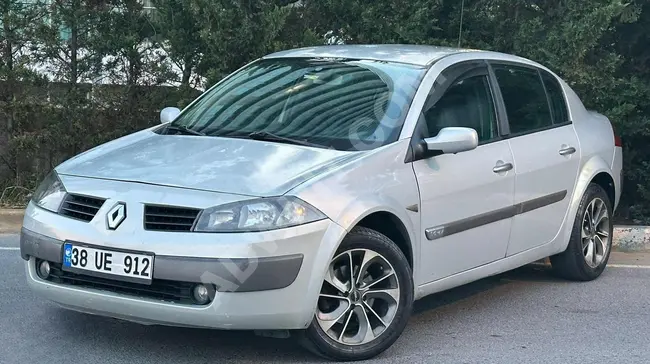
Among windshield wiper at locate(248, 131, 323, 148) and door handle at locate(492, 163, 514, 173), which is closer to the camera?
windshield wiper at locate(248, 131, 323, 148)

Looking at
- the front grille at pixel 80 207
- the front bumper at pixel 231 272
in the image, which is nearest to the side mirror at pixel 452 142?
the front bumper at pixel 231 272

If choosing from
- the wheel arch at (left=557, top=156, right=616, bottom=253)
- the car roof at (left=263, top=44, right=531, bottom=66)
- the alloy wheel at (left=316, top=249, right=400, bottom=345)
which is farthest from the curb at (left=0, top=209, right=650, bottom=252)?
the alloy wheel at (left=316, top=249, right=400, bottom=345)

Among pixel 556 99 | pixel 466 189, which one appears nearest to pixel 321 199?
pixel 466 189

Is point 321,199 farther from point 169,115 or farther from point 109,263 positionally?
point 169,115

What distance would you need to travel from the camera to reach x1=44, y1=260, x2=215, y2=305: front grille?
416 centimetres

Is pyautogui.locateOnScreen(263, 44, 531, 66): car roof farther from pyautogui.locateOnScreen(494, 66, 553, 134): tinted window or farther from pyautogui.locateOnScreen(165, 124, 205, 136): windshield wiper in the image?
pyautogui.locateOnScreen(165, 124, 205, 136): windshield wiper

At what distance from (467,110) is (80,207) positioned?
2.36 metres

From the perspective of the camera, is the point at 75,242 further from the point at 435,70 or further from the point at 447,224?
the point at 435,70

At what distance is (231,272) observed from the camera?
4055mm

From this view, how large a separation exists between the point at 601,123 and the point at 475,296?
5.84 ft

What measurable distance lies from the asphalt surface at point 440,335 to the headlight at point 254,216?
2.63 ft

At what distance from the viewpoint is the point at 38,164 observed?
9.56m

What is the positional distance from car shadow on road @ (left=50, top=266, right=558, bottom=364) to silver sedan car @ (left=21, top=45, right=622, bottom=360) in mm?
349

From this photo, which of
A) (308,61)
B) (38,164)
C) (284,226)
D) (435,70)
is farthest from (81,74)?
(284,226)
